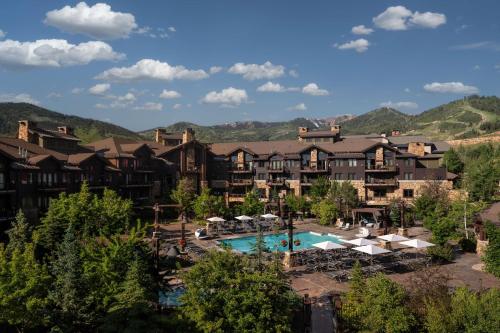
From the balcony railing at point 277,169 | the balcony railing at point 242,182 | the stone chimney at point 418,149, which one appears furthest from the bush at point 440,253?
the stone chimney at point 418,149

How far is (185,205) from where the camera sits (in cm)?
5200

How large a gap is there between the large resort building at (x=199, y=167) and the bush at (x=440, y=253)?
79.9ft

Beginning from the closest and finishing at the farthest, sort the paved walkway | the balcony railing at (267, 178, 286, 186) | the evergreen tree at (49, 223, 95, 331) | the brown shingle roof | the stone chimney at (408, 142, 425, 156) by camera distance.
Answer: the evergreen tree at (49, 223, 95, 331), the paved walkway, the brown shingle roof, the balcony railing at (267, 178, 286, 186), the stone chimney at (408, 142, 425, 156)

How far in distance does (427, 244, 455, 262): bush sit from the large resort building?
958 inches

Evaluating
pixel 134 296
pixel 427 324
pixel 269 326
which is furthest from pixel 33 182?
pixel 427 324

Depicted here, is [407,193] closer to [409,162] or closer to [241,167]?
[409,162]

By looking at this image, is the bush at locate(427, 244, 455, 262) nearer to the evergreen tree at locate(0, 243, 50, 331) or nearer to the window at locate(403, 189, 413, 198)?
the window at locate(403, 189, 413, 198)

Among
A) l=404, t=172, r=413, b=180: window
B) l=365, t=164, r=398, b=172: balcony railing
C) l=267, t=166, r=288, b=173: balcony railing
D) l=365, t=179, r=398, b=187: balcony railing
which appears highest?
l=365, t=164, r=398, b=172: balcony railing

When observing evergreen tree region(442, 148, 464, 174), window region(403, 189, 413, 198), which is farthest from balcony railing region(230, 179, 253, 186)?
evergreen tree region(442, 148, 464, 174)

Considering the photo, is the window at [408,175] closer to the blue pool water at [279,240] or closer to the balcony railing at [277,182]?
the balcony railing at [277,182]

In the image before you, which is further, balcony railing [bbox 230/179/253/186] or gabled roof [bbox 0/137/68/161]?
balcony railing [bbox 230/179/253/186]

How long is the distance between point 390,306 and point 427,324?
153cm

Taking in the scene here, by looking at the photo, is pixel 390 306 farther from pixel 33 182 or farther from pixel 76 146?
pixel 76 146

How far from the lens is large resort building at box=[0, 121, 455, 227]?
41.9 meters
